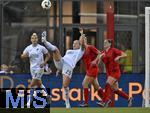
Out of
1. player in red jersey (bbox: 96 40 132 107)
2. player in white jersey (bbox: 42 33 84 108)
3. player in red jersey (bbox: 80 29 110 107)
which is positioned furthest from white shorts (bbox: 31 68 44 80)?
player in red jersey (bbox: 96 40 132 107)

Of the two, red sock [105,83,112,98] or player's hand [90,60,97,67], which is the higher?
player's hand [90,60,97,67]

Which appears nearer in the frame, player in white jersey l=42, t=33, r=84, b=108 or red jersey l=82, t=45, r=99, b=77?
player in white jersey l=42, t=33, r=84, b=108

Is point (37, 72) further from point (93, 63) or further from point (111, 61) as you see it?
point (111, 61)

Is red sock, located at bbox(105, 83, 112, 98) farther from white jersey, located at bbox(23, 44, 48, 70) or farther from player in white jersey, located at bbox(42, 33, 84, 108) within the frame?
white jersey, located at bbox(23, 44, 48, 70)

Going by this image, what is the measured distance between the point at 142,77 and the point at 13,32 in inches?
227

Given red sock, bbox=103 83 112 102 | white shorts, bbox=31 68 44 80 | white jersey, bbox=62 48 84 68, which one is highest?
white jersey, bbox=62 48 84 68

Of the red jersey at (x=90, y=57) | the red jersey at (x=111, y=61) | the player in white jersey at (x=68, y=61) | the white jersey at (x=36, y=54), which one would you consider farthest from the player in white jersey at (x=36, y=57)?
the red jersey at (x=111, y=61)

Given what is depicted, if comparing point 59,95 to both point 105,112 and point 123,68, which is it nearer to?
point 123,68

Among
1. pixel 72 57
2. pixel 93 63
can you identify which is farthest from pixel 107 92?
pixel 72 57

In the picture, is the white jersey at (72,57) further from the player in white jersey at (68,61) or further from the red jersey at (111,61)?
the red jersey at (111,61)

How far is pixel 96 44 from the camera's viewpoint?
25828 mm

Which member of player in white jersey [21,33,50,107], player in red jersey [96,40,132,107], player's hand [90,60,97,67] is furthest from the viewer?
player in white jersey [21,33,50,107]

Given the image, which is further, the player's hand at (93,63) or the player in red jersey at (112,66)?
the player in red jersey at (112,66)

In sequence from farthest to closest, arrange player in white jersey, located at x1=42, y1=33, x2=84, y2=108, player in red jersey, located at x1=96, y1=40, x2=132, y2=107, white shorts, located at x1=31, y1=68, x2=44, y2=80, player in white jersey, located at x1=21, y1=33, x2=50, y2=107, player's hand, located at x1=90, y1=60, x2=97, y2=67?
white shorts, located at x1=31, y1=68, x2=44, y2=80
player in white jersey, located at x1=21, y1=33, x2=50, y2=107
player in red jersey, located at x1=96, y1=40, x2=132, y2=107
player's hand, located at x1=90, y1=60, x2=97, y2=67
player in white jersey, located at x1=42, y1=33, x2=84, y2=108
